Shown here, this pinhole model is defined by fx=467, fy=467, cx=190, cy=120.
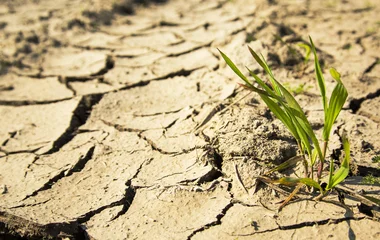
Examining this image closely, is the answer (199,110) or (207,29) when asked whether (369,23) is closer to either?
(207,29)

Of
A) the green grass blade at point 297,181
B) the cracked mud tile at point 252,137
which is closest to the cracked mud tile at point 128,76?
the cracked mud tile at point 252,137

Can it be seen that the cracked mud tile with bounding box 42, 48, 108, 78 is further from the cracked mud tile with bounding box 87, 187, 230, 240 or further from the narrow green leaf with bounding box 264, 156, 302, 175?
the narrow green leaf with bounding box 264, 156, 302, 175

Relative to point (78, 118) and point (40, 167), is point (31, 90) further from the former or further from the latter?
point (40, 167)

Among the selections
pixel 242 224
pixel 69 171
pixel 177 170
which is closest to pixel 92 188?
pixel 69 171

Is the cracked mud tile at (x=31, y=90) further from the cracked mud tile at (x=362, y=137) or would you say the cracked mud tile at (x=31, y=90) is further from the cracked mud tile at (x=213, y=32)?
the cracked mud tile at (x=362, y=137)

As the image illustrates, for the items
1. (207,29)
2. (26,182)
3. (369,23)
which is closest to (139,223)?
(26,182)
